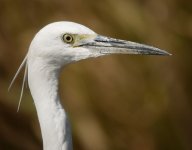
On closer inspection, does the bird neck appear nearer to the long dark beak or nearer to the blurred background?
the long dark beak

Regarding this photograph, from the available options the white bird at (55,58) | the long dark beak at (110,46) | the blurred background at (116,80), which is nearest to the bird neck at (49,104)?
the white bird at (55,58)

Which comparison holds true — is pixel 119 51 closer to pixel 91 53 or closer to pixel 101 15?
pixel 91 53

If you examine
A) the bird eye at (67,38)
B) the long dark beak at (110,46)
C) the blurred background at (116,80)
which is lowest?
the blurred background at (116,80)

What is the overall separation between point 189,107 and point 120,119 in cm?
47

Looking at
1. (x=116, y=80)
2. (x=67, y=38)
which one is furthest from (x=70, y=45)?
(x=116, y=80)

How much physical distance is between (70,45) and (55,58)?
0.24 ft

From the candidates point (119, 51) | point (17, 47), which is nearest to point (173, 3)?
point (17, 47)

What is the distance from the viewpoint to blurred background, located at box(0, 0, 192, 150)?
13.6 ft

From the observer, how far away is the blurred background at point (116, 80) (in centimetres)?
413

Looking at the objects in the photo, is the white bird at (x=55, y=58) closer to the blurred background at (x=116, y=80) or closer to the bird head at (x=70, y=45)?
the bird head at (x=70, y=45)

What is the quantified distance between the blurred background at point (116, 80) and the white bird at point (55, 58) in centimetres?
173

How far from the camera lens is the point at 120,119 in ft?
14.1

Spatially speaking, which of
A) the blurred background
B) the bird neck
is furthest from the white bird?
the blurred background

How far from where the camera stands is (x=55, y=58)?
2.27 m
